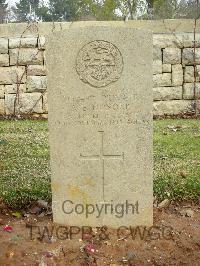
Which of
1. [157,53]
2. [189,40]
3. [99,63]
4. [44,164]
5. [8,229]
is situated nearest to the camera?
[99,63]

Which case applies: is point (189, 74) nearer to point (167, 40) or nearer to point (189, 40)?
point (189, 40)

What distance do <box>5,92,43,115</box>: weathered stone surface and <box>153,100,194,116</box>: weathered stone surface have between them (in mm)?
2329

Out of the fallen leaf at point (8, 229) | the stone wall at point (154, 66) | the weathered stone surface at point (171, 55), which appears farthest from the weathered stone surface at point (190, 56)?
the fallen leaf at point (8, 229)

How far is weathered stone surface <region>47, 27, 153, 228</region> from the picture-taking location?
11.0 ft

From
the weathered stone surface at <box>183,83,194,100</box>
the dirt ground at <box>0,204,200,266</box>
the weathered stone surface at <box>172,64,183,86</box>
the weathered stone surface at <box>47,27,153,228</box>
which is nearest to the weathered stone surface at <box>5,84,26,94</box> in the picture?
the weathered stone surface at <box>172,64,183,86</box>

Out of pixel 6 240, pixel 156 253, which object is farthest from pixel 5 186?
pixel 156 253

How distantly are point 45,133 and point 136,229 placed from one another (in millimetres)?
3477

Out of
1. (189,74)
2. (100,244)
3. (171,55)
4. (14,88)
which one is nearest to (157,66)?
(171,55)

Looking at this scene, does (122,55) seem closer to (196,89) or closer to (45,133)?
(45,133)

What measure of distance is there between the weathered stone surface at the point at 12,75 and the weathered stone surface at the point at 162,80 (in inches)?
102

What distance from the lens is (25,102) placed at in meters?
8.77

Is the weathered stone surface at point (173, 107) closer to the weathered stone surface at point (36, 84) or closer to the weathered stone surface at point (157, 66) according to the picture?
the weathered stone surface at point (157, 66)

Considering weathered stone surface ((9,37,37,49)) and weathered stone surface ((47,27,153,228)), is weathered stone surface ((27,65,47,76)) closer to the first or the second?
weathered stone surface ((9,37,37,49))

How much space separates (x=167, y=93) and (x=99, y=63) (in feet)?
19.1
